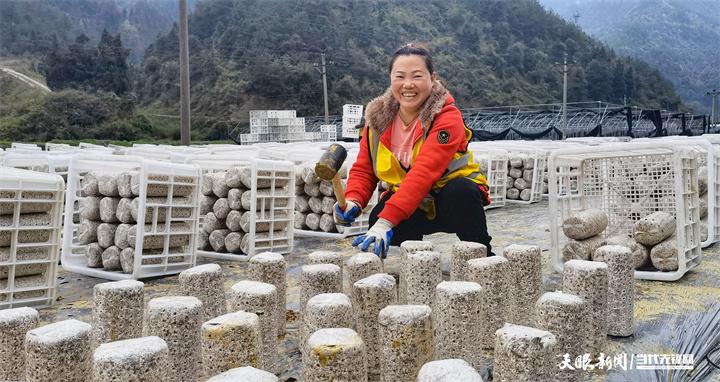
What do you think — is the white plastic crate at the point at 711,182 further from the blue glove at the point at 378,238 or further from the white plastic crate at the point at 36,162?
the white plastic crate at the point at 36,162

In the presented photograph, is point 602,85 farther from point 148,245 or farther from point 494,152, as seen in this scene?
point 148,245

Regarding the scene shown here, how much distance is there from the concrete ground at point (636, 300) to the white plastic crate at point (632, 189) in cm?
19

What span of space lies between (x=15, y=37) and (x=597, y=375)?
5773cm

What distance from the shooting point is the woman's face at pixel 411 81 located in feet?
11.5

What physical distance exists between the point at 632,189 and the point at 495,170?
410cm

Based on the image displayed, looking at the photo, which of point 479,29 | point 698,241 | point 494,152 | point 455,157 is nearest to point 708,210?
point 698,241

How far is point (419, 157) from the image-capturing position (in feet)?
11.1

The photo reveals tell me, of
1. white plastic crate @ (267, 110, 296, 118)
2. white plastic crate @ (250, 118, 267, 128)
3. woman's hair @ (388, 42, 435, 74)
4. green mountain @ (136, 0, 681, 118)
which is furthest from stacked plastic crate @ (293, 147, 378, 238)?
green mountain @ (136, 0, 681, 118)

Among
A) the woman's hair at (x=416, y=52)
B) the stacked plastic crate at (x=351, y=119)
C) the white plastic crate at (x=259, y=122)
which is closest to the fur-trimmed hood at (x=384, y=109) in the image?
the woman's hair at (x=416, y=52)

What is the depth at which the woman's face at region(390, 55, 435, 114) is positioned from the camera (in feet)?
11.5

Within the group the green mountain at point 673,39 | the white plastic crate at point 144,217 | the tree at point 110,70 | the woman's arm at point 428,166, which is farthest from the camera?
the green mountain at point 673,39

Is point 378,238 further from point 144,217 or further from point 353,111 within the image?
point 353,111

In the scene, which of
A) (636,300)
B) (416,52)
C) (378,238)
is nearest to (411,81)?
(416,52)

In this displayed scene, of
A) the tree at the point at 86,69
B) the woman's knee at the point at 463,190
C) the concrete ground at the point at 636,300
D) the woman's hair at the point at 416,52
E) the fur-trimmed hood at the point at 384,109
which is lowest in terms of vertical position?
the concrete ground at the point at 636,300
